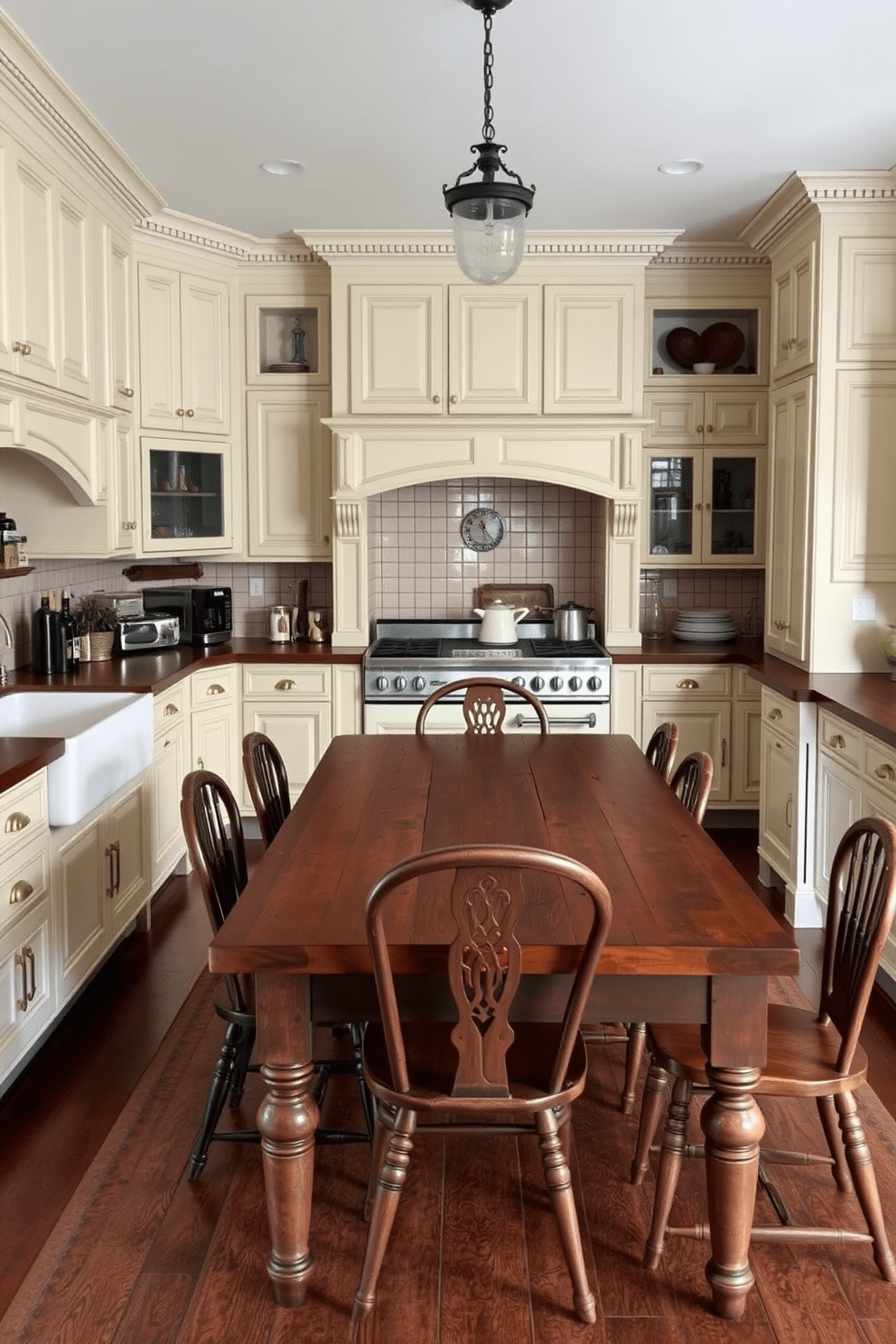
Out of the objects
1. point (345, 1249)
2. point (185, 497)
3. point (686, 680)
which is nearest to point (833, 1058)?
point (345, 1249)

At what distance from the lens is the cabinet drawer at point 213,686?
15.8ft

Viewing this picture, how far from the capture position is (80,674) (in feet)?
13.8

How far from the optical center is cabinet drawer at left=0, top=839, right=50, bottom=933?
2.71 m

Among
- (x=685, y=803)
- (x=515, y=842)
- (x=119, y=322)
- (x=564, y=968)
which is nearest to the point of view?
(x=564, y=968)

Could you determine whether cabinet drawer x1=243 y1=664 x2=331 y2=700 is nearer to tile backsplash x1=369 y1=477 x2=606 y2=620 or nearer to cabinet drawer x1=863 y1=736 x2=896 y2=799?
tile backsplash x1=369 y1=477 x2=606 y2=620

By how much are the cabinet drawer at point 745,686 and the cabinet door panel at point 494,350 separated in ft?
4.80

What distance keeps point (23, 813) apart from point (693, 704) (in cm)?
310

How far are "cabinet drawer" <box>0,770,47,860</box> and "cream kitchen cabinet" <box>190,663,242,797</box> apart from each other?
1790 mm

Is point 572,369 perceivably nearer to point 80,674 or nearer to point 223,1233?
point 80,674

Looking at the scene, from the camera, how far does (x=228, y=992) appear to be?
8.11 feet

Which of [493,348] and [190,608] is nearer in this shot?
[493,348]

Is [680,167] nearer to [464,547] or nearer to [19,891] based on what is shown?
[464,547]

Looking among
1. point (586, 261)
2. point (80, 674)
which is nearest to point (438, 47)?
point (586, 261)

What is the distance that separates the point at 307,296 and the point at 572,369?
49.5 inches
